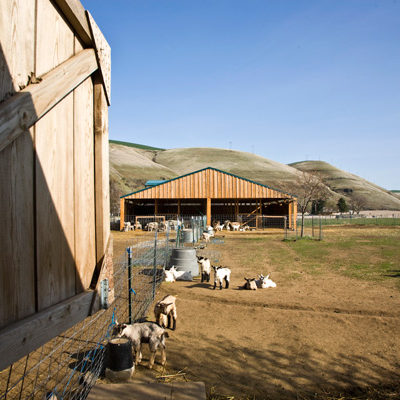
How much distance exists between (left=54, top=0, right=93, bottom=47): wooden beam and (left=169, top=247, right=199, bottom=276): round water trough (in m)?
9.58

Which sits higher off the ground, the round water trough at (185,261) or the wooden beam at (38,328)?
the wooden beam at (38,328)

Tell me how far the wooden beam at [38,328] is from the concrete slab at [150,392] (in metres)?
1.89

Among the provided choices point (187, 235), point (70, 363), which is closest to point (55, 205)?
point (70, 363)

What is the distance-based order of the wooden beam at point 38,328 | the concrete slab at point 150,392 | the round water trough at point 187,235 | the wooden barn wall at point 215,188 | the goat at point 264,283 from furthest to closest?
the wooden barn wall at point 215,188, the round water trough at point 187,235, the goat at point 264,283, the concrete slab at point 150,392, the wooden beam at point 38,328

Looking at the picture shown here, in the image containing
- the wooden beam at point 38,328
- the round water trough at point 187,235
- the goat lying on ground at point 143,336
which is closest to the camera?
the wooden beam at point 38,328

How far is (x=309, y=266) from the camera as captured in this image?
1295 cm

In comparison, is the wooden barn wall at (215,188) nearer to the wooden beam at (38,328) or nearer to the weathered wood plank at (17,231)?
the wooden beam at (38,328)

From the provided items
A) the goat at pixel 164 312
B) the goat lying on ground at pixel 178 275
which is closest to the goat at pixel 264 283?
the goat lying on ground at pixel 178 275

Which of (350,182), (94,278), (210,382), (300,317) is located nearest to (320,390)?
(210,382)

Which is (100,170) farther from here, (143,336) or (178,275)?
(178,275)

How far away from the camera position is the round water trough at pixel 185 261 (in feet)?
36.6

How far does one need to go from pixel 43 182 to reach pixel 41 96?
428 millimetres

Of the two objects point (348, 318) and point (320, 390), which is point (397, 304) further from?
point (320, 390)

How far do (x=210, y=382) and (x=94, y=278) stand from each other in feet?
10.3
